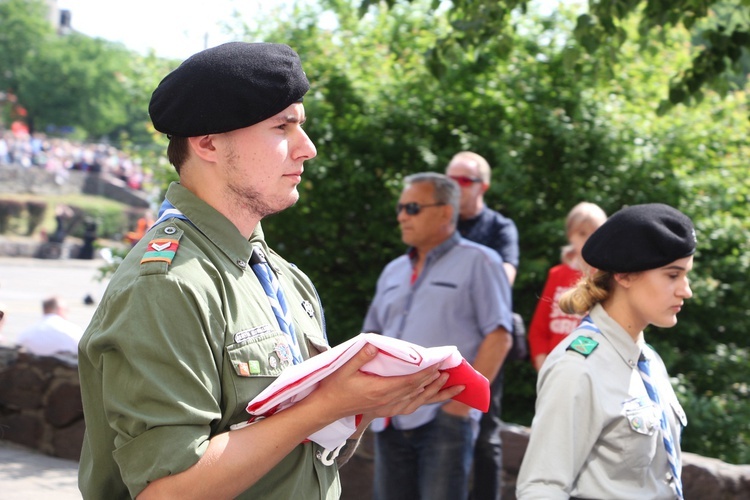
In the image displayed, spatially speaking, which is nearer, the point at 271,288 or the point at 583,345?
the point at 271,288

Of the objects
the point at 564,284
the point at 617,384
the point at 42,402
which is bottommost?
the point at 42,402

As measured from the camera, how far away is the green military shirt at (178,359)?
6.19ft

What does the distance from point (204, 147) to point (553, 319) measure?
432cm

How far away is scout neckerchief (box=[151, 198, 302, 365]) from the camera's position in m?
2.21

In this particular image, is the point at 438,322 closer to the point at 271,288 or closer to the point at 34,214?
the point at 271,288

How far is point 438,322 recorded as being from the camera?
16.8ft

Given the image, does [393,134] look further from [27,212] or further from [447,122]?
[27,212]

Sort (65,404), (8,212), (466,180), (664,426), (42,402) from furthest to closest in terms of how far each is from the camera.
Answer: (8,212) < (42,402) < (65,404) < (466,180) < (664,426)

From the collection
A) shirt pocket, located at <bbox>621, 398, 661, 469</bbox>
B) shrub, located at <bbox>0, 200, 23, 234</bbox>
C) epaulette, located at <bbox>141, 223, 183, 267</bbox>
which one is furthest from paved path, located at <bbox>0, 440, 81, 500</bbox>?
shrub, located at <bbox>0, 200, 23, 234</bbox>

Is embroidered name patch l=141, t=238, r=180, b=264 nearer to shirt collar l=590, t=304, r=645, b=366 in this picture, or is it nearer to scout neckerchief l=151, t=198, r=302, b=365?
scout neckerchief l=151, t=198, r=302, b=365

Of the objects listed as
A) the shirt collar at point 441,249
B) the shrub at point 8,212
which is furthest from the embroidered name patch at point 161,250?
the shrub at point 8,212

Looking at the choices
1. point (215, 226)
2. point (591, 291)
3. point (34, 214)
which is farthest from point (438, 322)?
point (34, 214)

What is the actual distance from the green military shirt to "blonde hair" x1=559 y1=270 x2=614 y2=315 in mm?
1419

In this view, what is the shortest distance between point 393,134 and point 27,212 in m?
38.1
